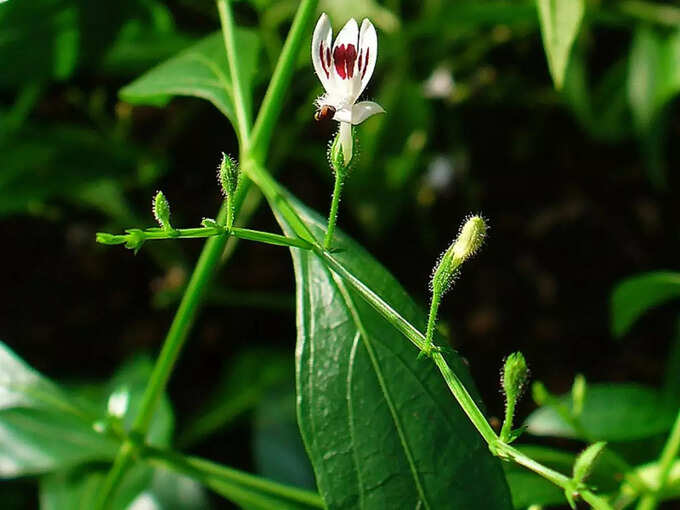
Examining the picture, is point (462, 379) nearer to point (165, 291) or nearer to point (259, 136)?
point (259, 136)

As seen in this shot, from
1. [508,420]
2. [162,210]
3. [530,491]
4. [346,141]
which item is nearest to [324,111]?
[346,141]

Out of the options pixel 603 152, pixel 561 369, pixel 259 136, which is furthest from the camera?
pixel 603 152

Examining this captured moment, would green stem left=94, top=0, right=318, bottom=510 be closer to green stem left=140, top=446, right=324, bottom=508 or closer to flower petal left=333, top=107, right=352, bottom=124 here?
green stem left=140, top=446, right=324, bottom=508

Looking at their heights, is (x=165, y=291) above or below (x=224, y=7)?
below

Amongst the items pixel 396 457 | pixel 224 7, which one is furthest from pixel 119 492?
pixel 224 7

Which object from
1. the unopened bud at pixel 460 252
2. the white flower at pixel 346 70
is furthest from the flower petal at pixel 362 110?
the unopened bud at pixel 460 252

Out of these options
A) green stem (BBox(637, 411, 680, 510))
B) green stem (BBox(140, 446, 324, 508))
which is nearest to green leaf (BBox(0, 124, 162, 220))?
green stem (BBox(140, 446, 324, 508))
